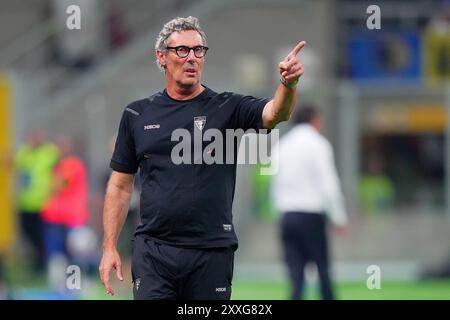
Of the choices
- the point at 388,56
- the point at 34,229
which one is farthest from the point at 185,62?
the point at 388,56

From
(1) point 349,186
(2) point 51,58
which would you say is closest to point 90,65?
(2) point 51,58

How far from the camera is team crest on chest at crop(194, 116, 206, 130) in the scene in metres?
8.73

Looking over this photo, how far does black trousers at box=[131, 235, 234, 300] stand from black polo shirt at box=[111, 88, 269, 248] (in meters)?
0.06

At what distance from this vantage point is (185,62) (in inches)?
349

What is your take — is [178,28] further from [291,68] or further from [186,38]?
[291,68]

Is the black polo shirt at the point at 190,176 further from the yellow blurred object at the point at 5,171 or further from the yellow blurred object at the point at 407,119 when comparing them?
the yellow blurred object at the point at 407,119

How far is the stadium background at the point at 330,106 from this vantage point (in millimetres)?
23047

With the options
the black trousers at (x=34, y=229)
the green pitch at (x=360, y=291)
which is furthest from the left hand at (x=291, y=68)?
the black trousers at (x=34, y=229)

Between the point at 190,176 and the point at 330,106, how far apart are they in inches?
609

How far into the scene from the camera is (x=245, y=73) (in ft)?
81.6

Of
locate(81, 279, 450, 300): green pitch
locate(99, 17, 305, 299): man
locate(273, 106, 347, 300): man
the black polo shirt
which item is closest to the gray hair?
locate(99, 17, 305, 299): man

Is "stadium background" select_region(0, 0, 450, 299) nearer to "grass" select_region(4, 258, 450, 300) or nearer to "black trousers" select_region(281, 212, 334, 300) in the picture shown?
"grass" select_region(4, 258, 450, 300)

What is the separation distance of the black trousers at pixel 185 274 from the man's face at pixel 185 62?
100cm
